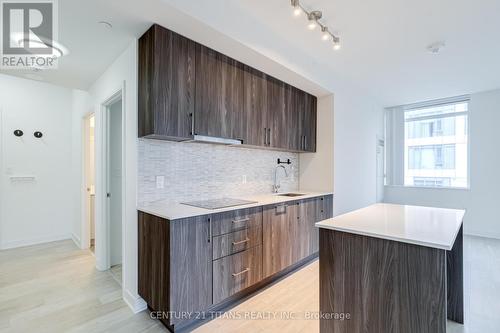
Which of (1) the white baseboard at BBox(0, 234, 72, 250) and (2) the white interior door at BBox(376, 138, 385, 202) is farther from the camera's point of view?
(2) the white interior door at BBox(376, 138, 385, 202)

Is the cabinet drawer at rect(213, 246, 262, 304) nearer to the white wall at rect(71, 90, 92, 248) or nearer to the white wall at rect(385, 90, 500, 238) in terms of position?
the white wall at rect(71, 90, 92, 248)

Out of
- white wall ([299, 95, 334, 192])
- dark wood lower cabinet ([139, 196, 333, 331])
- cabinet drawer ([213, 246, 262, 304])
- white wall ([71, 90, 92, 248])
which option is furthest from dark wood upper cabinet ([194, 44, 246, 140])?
white wall ([71, 90, 92, 248])

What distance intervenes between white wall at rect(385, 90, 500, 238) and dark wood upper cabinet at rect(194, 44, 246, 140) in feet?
16.1

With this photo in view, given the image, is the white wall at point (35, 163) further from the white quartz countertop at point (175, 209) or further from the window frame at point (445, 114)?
the window frame at point (445, 114)

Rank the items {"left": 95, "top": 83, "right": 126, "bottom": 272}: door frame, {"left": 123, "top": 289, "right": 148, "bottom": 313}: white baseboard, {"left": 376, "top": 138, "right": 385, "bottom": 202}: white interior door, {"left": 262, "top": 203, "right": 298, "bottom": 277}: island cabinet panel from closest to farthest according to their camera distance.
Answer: {"left": 123, "top": 289, "right": 148, "bottom": 313}: white baseboard, {"left": 262, "top": 203, "right": 298, "bottom": 277}: island cabinet panel, {"left": 95, "top": 83, "right": 126, "bottom": 272}: door frame, {"left": 376, "top": 138, "right": 385, "bottom": 202}: white interior door

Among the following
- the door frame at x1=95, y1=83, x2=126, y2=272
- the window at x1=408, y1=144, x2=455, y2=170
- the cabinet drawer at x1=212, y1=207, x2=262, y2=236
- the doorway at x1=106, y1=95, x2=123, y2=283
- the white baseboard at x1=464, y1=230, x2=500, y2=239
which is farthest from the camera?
the window at x1=408, y1=144, x2=455, y2=170

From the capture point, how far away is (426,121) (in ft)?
17.8

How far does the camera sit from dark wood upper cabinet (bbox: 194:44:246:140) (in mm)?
2270

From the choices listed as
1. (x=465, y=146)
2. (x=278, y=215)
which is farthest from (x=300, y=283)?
(x=465, y=146)

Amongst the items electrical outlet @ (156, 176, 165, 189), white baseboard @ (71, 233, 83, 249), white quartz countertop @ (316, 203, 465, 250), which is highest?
electrical outlet @ (156, 176, 165, 189)

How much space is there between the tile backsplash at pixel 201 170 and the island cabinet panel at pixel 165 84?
0.28m

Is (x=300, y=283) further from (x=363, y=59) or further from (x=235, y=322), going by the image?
(x=363, y=59)

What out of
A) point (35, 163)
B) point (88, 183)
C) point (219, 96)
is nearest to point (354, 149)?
point (219, 96)

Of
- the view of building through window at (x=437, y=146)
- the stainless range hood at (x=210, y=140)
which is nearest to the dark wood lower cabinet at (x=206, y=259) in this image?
the stainless range hood at (x=210, y=140)
